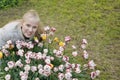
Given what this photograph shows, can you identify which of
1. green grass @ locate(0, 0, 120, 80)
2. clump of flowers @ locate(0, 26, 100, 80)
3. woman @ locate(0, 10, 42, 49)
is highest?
woman @ locate(0, 10, 42, 49)

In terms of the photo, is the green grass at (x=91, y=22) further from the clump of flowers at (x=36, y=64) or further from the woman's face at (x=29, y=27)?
the woman's face at (x=29, y=27)

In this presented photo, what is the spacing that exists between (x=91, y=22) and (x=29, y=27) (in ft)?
8.64

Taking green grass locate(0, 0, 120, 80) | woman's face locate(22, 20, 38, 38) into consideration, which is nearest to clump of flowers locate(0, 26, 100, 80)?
woman's face locate(22, 20, 38, 38)

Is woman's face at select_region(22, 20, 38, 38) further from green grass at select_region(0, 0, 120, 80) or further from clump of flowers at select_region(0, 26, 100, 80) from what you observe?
green grass at select_region(0, 0, 120, 80)

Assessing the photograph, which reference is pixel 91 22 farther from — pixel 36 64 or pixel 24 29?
pixel 36 64

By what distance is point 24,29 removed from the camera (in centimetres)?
467

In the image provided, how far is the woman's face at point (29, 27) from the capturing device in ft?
15.1

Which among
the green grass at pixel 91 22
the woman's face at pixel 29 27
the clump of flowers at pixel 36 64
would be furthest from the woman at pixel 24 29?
the green grass at pixel 91 22

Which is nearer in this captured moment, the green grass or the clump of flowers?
the clump of flowers

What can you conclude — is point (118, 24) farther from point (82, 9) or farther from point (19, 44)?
point (19, 44)

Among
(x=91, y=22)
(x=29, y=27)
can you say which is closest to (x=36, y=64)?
(x=29, y=27)

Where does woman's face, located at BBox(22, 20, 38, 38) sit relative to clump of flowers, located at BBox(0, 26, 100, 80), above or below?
above

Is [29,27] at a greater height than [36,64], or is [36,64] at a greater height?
[29,27]

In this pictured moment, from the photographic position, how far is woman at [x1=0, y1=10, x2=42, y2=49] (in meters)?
4.61
